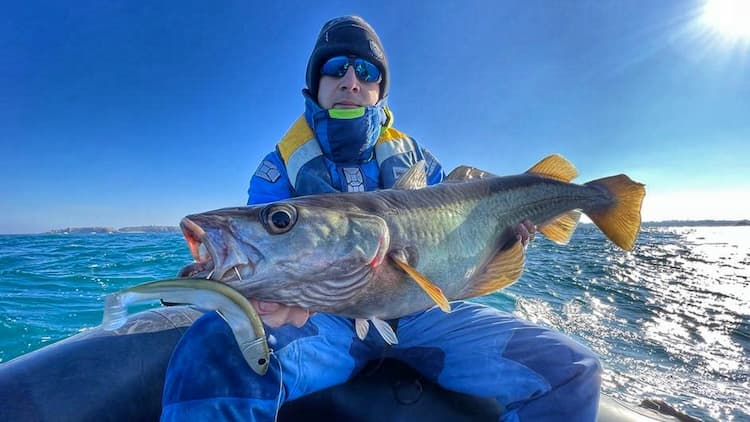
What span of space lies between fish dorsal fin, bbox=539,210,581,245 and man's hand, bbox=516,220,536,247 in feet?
0.87

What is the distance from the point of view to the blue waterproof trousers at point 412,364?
2.11m

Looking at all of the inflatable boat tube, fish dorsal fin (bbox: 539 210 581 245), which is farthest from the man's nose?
the inflatable boat tube

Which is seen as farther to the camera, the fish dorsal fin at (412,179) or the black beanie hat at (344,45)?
the black beanie hat at (344,45)

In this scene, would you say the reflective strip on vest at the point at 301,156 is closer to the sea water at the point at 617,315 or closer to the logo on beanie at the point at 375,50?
the logo on beanie at the point at 375,50

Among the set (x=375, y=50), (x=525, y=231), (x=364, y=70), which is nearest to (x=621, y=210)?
(x=525, y=231)

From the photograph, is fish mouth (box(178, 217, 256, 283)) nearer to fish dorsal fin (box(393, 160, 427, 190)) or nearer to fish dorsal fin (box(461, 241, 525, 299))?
fish dorsal fin (box(393, 160, 427, 190))

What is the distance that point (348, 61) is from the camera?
431 cm

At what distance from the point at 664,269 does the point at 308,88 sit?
21.4 meters

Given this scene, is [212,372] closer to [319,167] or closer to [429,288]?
[429,288]

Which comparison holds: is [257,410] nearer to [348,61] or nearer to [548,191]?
[548,191]

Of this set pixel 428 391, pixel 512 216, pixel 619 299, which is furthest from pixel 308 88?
pixel 619 299

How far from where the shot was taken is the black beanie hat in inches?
172

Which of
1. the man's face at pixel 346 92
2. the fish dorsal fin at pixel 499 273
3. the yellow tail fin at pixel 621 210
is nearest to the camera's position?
the fish dorsal fin at pixel 499 273

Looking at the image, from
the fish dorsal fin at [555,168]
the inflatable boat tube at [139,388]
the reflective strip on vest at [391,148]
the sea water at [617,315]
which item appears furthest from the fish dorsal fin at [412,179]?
the sea water at [617,315]
